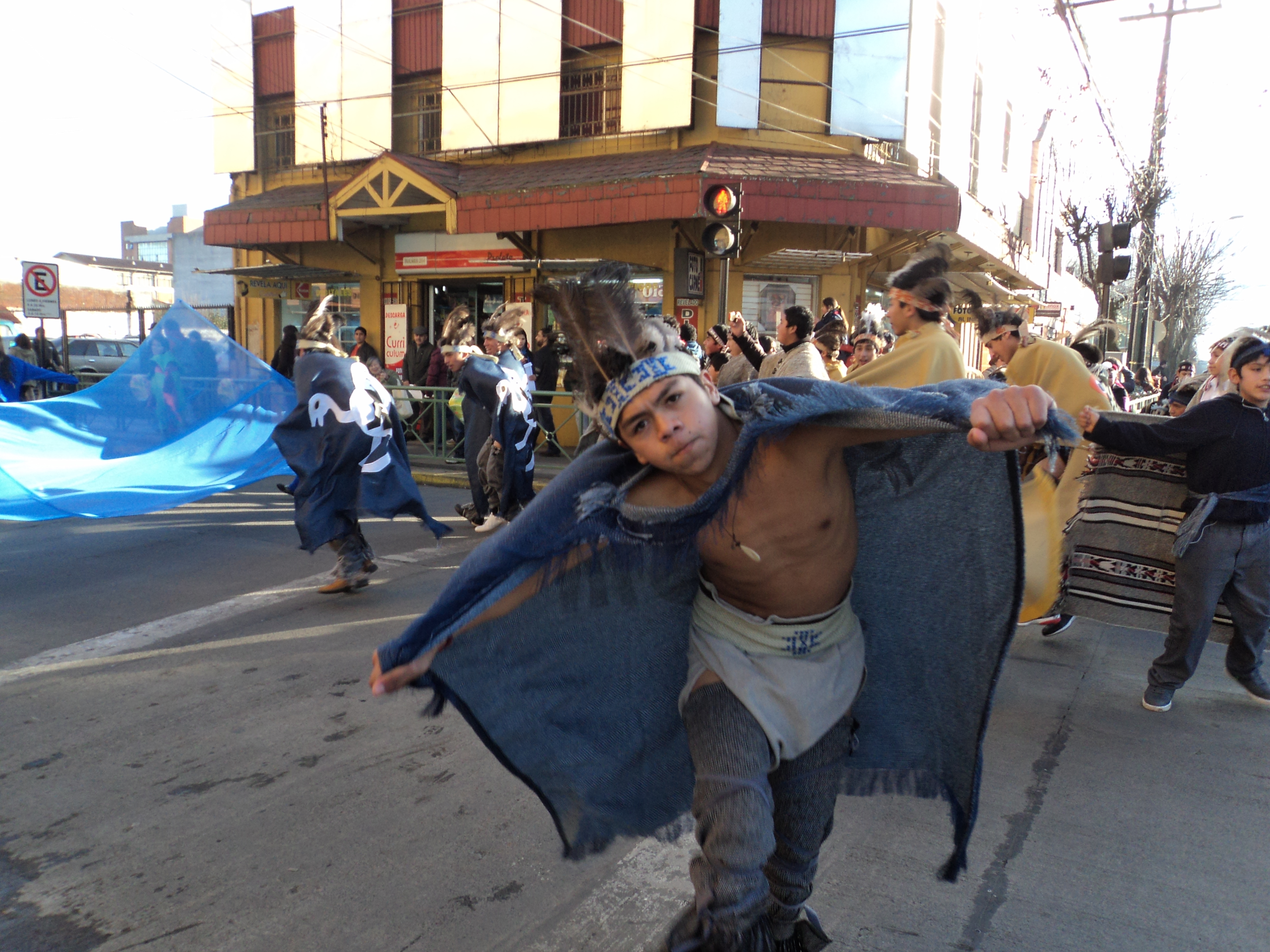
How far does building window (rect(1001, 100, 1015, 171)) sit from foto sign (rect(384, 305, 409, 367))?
602 inches

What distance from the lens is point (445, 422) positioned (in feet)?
39.4

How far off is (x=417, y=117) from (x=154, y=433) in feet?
34.6

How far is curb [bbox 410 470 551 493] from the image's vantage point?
11070mm

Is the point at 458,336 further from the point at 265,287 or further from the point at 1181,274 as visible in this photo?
the point at 1181,274

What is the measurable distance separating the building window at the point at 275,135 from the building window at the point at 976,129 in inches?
541

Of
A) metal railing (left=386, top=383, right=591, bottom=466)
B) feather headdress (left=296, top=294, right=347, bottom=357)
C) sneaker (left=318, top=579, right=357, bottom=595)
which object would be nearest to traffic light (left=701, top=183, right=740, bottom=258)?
metal railing (left=386, top=383, right=591, bottom=466)

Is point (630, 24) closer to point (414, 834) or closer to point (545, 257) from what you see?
point (545, 257)

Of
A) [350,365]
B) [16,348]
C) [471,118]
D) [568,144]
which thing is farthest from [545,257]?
[16,348]

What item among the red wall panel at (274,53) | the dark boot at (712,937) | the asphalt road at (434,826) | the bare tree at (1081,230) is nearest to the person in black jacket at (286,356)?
the red wall panel at (274,53)

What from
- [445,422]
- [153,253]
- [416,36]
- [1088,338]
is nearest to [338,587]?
[1088,338]

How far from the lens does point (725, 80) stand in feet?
44.2

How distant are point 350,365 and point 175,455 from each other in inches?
93.9

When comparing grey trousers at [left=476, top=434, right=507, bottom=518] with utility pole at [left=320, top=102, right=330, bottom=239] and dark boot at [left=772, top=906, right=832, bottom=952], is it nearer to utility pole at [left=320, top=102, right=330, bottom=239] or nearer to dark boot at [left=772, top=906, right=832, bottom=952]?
dark boot at [left=772, top=906, right=832, bottom=952]

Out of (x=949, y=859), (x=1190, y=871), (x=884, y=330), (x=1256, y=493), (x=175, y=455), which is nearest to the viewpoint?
(x=949, y=859)
